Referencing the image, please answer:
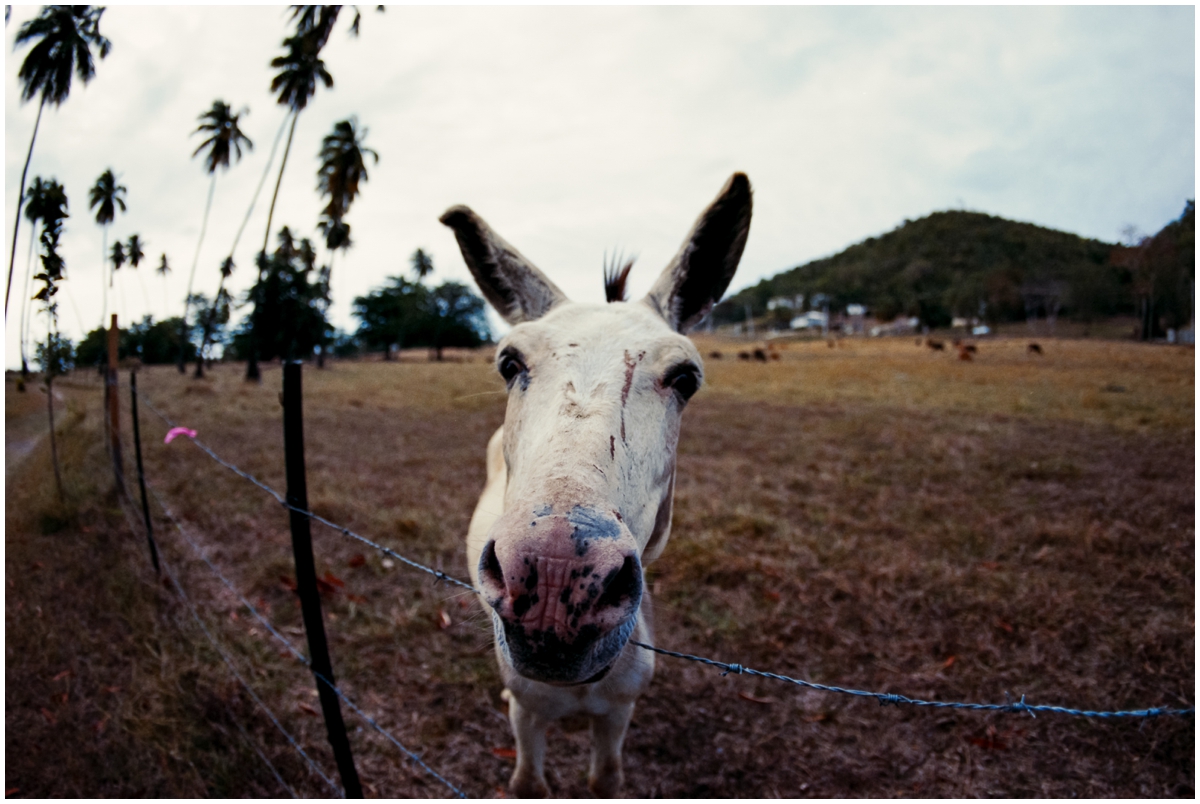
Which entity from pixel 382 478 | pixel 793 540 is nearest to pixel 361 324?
A: pixel 382 478

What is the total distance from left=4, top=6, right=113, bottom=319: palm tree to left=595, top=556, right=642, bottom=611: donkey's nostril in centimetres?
408

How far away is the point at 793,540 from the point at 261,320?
84.5 feet

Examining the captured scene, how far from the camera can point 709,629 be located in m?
4.19


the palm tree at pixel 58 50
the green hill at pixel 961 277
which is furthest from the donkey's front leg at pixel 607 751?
the palm tree at pixel 58 50

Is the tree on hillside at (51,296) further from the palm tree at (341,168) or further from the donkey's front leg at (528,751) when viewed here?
the palm tree at (341,168)

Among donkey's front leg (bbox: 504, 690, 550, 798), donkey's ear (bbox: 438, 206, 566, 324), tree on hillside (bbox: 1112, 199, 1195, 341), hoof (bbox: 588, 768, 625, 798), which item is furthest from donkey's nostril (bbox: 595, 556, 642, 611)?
tree on hillside (bbox: 1112, 199, 1195, 341)

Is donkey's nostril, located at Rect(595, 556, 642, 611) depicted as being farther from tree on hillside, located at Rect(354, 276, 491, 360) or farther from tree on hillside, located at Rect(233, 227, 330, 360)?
tree on hillside, located at Rect(354, 276, 491, 360)

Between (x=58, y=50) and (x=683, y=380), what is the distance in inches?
182

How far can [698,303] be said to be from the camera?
2.25 metres

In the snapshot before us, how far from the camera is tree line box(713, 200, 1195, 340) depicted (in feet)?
27.5

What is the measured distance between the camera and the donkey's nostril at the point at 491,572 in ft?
3.58

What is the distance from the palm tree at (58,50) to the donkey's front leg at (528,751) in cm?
381

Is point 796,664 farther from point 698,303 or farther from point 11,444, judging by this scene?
point 11,444

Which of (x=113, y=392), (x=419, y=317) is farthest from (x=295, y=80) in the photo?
(x=419, y=317)
